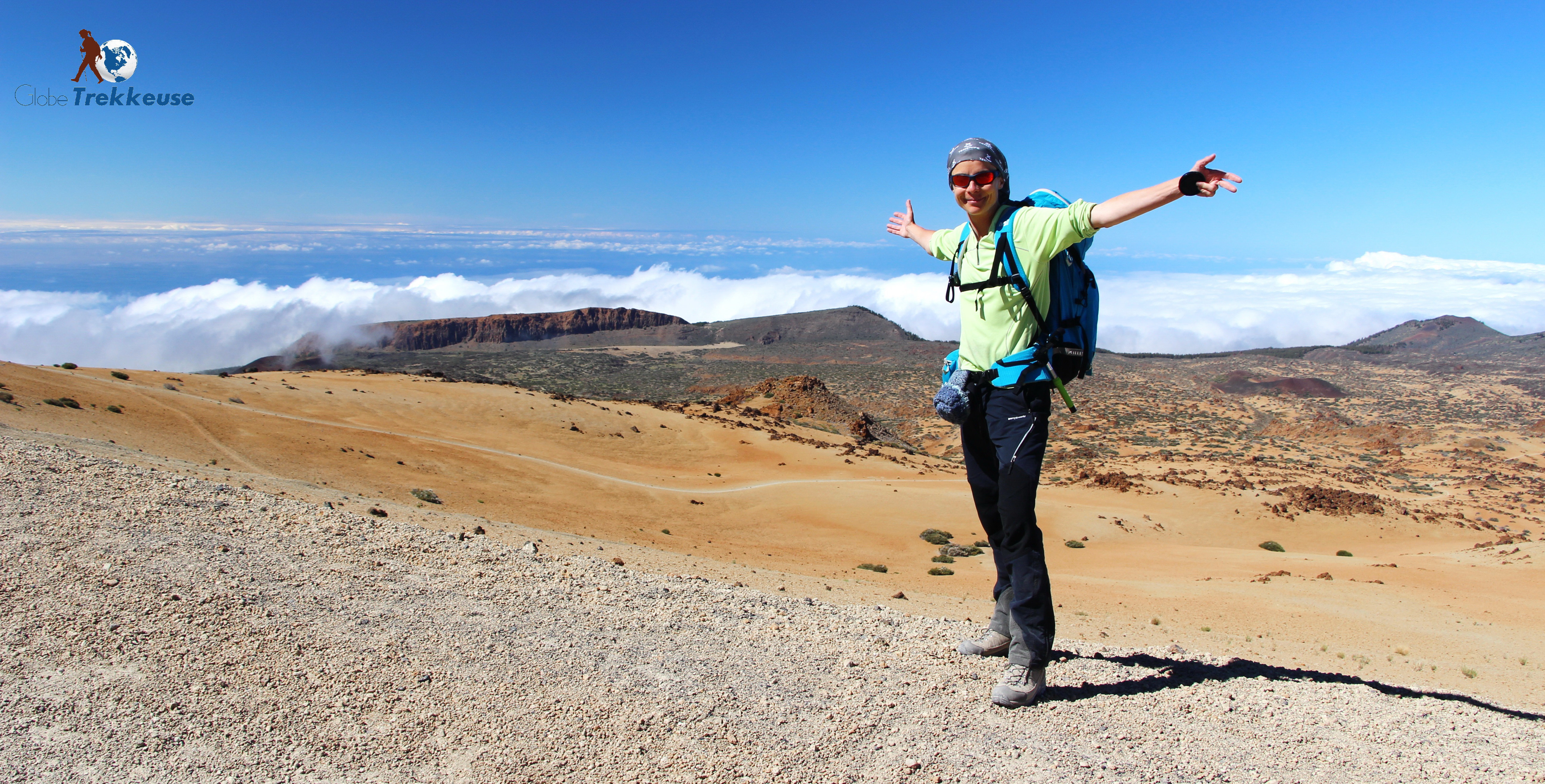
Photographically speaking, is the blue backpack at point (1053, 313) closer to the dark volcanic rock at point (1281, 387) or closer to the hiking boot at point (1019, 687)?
the hiking boot at point (1019, 687)

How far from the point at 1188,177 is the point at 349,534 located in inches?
243

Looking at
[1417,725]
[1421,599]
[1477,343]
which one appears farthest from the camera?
[1477,343]

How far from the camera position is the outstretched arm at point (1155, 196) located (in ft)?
10.1

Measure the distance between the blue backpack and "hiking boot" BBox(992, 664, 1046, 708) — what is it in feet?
4.47

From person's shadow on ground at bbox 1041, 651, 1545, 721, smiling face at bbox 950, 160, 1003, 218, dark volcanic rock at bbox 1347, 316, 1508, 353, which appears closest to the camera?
smiling face at bbox 950, 160, 1003, 218

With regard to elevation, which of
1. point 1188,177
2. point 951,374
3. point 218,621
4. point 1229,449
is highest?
point 1188,177

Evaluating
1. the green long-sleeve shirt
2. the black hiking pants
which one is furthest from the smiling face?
the black hiking pants

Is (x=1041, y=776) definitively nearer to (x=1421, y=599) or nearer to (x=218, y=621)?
(x=218, y=621)

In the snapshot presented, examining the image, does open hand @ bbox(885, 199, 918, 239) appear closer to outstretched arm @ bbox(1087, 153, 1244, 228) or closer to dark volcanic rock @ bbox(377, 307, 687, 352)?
outstretched arm @ bbox(1087, 153, 1244, 228)

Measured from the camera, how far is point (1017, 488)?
3.77 m

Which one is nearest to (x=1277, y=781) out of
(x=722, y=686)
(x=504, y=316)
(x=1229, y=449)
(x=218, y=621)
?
(x=722, y=686)

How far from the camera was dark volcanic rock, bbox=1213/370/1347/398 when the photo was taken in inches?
2203

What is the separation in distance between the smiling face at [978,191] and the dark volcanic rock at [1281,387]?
6184 cm

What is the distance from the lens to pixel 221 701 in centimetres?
327
